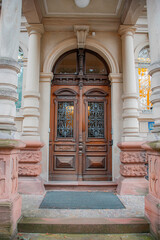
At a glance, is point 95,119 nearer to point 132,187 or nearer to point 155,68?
point 132,187

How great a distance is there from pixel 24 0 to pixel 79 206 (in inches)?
179

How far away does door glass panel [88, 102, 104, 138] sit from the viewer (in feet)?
17.2

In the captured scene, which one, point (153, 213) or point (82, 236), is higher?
point (153, 213)

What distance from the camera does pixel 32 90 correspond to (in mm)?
4734

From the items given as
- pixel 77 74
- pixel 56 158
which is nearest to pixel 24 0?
pixel 77 74

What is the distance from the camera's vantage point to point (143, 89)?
18.7 ft

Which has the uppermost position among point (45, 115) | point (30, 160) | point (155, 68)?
point (155, 68)

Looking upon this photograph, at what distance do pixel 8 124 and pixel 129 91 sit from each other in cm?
316

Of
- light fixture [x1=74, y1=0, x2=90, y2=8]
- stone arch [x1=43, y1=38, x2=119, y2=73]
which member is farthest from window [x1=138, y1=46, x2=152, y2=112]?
light fixture [x1=74, y1=0, x2=90, y2=8]

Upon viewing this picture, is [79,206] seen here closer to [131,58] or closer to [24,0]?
[131,58]

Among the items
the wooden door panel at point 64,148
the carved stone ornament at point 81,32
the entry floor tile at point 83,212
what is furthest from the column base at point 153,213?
the carved stone ornament at point 81,32

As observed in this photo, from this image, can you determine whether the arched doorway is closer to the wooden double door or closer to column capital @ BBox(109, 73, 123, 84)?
the wooden double door

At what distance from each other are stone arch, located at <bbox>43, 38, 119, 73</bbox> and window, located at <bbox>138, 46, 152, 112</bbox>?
3.49 ft

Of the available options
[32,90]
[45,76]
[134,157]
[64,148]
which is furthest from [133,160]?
[45,76]
